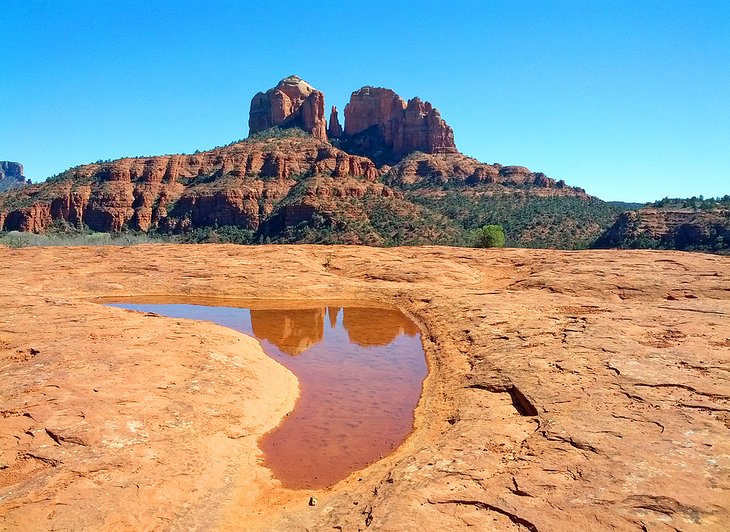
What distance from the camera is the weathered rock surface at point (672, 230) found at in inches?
2354

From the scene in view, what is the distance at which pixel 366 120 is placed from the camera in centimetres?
13938

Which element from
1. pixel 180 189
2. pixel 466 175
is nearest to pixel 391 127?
pixel 466 175

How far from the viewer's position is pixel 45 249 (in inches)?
1300

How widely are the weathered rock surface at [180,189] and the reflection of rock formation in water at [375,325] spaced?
67.9 meters

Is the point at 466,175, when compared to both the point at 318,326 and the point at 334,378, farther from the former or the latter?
the point at 334,378

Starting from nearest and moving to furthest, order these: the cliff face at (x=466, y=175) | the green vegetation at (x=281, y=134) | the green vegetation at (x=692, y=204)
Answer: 1. the green vegetation at (x=692, y=204)
2. the cliff face at (x=466, y=175)
3. the green vegetation at (x=281, y=134)

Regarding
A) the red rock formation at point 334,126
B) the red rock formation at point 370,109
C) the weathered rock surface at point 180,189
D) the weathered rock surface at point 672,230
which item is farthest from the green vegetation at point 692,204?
the red rock formation at point 334,126

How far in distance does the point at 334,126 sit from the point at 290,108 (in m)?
13.8

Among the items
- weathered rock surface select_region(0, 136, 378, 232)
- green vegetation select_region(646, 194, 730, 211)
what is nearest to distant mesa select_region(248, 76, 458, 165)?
weathered rock surface select_region(0, 136, 378, 232)

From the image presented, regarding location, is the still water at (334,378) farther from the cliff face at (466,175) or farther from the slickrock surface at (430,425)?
the cliff face at (466,175)

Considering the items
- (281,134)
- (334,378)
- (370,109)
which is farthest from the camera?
(370,109)

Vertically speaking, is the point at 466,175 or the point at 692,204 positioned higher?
the point at 466,175

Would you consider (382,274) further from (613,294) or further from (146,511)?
(146,511)

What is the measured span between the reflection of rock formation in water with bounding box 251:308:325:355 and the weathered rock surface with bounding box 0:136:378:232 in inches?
2638
